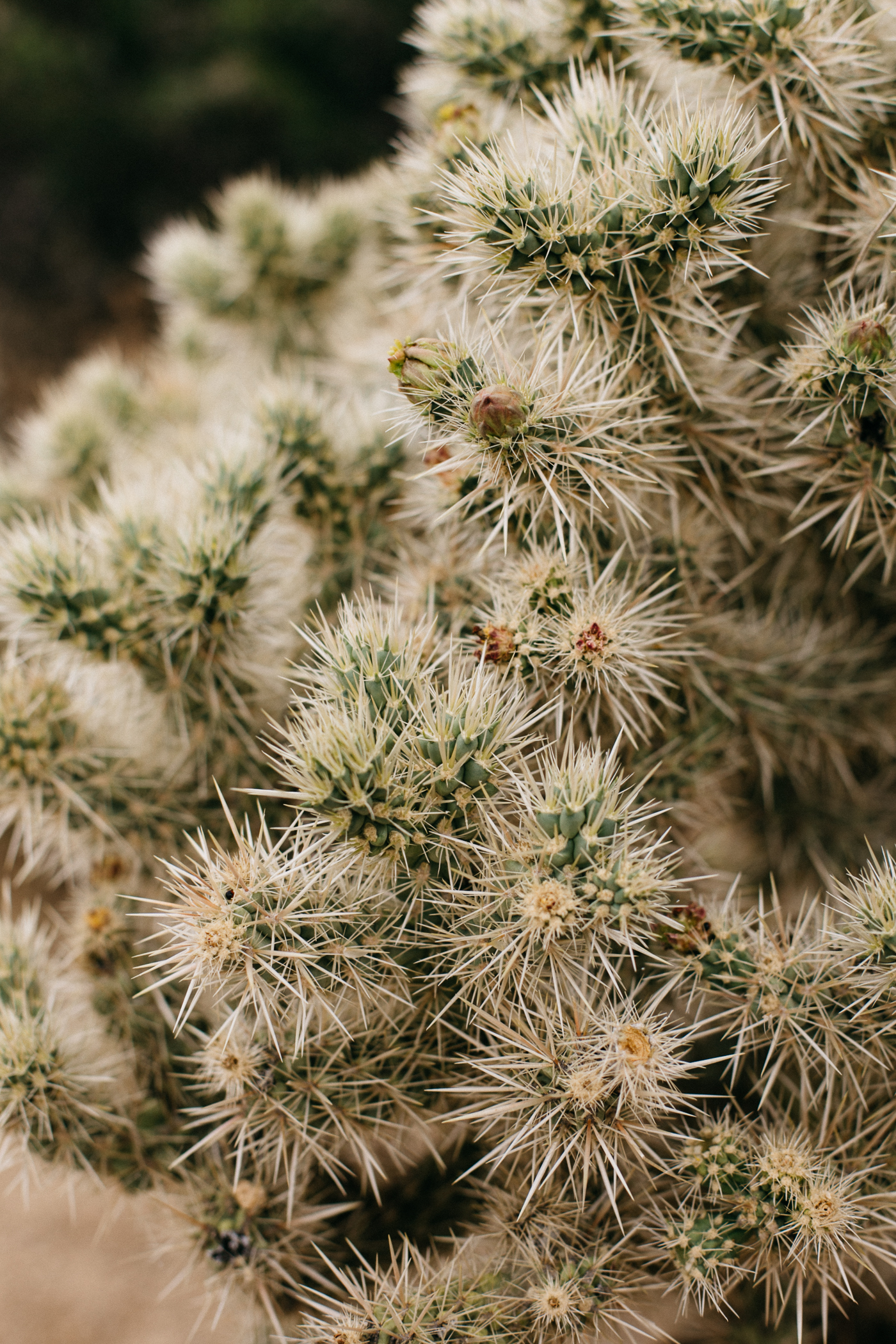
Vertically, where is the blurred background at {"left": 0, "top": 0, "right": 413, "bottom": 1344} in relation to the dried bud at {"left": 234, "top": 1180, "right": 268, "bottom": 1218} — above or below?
above

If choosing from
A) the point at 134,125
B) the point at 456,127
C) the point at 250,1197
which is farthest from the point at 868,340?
the point at 134,125

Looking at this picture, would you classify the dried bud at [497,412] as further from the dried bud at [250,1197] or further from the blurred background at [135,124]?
the blurred background at [135,124]

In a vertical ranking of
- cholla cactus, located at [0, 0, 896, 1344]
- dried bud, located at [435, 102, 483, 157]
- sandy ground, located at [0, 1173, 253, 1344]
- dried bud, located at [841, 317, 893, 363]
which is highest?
dried bud, located at [435, 102, 483, 157]

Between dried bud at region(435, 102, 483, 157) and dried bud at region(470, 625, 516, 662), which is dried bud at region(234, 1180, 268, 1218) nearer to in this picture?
dried bud at region(470, 625, 516, 662)

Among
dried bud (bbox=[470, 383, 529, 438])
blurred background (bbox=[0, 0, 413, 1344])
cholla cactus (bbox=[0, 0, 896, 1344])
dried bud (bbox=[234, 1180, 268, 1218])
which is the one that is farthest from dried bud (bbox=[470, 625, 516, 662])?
blurred background (bbox=[0, 0, 413, 1344])

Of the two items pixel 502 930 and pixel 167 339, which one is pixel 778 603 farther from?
pixel 167 339

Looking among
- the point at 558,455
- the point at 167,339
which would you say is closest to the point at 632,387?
the point at 558,455

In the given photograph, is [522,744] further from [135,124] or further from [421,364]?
[135,124]
